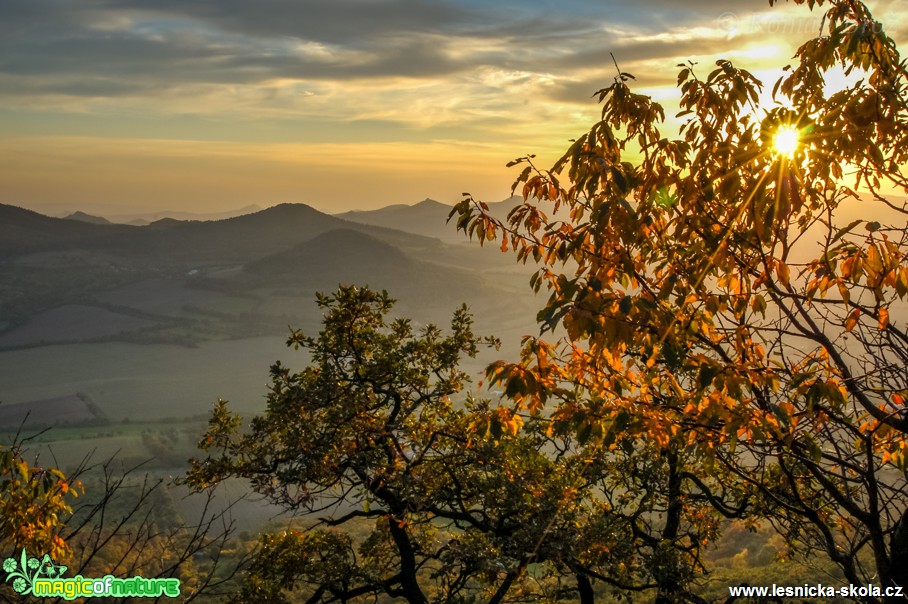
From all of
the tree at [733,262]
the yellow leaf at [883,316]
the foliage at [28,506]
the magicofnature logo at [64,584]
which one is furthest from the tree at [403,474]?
the yellow leaf at [883,316]

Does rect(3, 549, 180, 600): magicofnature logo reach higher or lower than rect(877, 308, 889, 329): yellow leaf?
lower

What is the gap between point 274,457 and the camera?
36.6 ft

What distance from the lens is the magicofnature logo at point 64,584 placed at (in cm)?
586

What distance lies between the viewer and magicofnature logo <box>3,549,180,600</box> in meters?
5.86

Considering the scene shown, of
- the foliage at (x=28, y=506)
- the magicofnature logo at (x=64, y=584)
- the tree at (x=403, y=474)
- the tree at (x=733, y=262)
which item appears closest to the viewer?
the tree at (x=733, y=262)

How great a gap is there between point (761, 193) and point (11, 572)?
22.1 ft

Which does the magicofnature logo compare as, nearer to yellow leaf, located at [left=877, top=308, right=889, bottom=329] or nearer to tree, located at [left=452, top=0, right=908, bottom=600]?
tree, located at [left=452, top=0, right=908, bottom=600]

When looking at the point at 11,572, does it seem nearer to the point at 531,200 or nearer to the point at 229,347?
the point at 531,200

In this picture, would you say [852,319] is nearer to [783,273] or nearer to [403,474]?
[783,273]

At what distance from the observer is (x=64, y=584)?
21.5ft

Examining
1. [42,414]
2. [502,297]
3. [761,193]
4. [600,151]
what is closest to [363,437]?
[600,151]

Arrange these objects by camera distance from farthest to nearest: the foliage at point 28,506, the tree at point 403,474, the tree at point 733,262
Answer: the tree at point 403,474
the foliage at point 28,506
the tree at point 733,262

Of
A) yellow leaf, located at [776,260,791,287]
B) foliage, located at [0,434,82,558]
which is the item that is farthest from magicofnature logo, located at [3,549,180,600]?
yellow leaf, located at [776,260,791,287]

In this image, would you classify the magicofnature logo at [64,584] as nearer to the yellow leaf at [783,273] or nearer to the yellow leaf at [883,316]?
the yellow leaf at [783,273]
